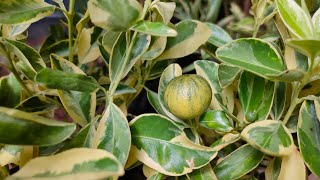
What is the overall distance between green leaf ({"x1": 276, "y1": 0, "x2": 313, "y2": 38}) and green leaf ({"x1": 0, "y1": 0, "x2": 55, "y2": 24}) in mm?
285

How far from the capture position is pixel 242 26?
0.78m

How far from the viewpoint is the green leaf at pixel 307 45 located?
1.25ft

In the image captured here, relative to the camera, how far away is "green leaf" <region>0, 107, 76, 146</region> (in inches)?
14.7

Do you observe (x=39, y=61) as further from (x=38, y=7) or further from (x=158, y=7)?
(x=158, y=7)

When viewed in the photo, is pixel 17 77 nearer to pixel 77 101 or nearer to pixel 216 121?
pixel 77 101

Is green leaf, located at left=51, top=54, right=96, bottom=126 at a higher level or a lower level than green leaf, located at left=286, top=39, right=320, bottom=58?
lower

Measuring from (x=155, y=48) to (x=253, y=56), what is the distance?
142 millimetres

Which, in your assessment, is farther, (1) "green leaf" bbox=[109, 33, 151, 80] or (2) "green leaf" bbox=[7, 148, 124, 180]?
(1) "green leaf" bbox=[109, 33, 151, 80]

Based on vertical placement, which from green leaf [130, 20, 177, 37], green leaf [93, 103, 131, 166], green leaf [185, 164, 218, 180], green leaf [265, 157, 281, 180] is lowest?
green leaf [265, 157, 281, 180]

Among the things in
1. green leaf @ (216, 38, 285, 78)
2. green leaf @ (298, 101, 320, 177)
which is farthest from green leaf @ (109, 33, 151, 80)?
green leaf @ (298, 101, 320, 177)

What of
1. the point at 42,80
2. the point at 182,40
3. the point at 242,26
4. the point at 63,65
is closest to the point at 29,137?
the point at 42,80

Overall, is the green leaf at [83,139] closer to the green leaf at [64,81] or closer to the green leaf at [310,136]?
the green leaf at [64,81]

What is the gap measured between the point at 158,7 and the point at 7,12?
0.58ft

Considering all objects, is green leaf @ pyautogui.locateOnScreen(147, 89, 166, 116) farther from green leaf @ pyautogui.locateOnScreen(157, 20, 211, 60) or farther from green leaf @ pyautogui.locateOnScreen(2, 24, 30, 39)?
green leaf @ pyautogui.locateOnScreen(2, 24, 30, 39)
